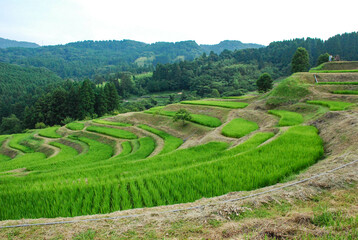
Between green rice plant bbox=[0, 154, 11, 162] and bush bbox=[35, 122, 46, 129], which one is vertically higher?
green rice plant bbox=[0, 154, 11, 162]

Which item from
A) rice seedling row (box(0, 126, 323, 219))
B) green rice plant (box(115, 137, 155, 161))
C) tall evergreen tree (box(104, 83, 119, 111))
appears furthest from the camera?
tall evergreen tree (box(104, 83, 119, 111))

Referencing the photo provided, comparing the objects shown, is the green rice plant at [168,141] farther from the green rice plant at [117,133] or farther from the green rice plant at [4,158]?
the green rice plant at [4,158]

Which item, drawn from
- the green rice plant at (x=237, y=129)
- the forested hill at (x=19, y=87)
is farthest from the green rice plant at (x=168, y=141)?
the forested hill at (x=19, y=87)

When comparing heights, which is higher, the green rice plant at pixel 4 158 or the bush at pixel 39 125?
the green rice plant at pixel 4 158

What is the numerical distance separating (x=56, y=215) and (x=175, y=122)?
72.0ft

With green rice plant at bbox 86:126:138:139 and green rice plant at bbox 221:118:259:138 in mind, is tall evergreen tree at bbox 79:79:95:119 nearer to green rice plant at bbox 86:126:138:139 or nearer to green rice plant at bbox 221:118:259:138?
green rice plant at bbox 86:126:138:139

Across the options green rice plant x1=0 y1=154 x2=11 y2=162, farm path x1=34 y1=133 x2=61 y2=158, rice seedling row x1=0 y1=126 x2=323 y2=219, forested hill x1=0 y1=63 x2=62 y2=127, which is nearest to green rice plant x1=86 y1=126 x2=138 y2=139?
farm path x1=34 y1=133 x2=61 y2=158

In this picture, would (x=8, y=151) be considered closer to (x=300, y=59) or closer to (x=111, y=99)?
(x=111, y=99)

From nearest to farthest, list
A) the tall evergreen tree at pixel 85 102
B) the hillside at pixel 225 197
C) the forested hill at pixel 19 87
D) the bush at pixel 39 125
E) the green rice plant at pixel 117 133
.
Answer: the hillside at pixel 225 197 → the green rice plant at pixel 117 133 → the bush at pixel 39 125 → the tall evergreen tree at pixel 85 102 → the forested hill at pixel 19 87

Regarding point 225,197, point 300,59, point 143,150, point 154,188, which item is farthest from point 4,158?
point 300,59

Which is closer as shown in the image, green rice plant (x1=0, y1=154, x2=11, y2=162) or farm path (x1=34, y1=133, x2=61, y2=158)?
farm path (x1=34, y1=133, x2=61, y2=158)

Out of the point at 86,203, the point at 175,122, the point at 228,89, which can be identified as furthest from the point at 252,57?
the point at 86,203

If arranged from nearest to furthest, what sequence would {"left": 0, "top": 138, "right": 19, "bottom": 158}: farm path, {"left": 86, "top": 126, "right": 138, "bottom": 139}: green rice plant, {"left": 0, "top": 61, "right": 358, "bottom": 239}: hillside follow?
1. {"left": 0, "top": 61, "right": 358, "bottom": 239}: hillside
2. {"left": 86, "top": 126, "right": 138, "bottom": 139}: green rice plant
3. {"left": 0, "top": 138, "right": 19, "bottom": 158}: farm path

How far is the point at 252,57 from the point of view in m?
108
